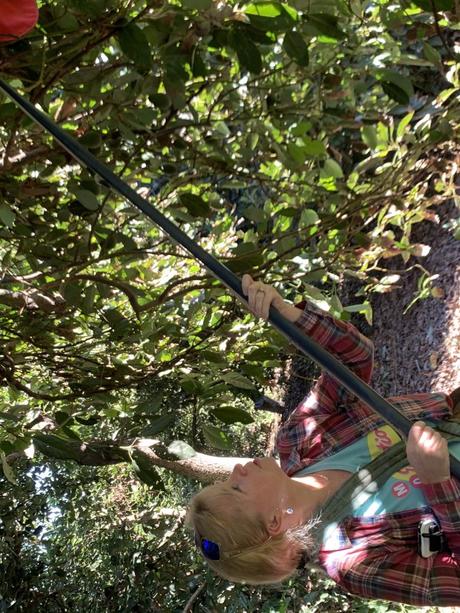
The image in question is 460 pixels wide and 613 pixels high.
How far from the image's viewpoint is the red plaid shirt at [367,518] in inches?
42.7

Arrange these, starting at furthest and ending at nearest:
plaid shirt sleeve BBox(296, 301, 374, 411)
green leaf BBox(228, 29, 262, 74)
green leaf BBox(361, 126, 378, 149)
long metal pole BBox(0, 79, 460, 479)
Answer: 1. green leaf BBox(361, 126, 378, 149)
2. plaid shirt sleeve BBox(296, 301, 374, 411)
3. green leaf BBox(228, 29, 262, 74)
4. long metal pole BBox(0, 79, 460, 479)

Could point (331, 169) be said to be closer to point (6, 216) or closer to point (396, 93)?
point (396, 93)

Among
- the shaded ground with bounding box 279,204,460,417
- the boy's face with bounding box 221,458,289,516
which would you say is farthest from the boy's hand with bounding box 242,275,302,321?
the shaded ground with bounding box 279,204,460,417

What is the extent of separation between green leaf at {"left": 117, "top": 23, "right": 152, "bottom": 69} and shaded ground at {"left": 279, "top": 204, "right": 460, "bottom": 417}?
2237 mm

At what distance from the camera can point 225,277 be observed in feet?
3.07

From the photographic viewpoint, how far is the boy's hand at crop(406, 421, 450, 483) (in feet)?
2.85

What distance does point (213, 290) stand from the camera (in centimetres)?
166

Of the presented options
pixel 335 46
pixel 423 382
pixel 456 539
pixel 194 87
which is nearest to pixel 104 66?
pixel 194 87

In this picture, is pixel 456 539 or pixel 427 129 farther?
pixel 427 129

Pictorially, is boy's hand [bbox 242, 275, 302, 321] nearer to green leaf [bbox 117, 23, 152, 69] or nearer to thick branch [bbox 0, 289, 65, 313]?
green leaf [bbox 117, 23, 152, 69]

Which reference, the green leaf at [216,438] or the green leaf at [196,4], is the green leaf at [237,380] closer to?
the green leaf at [216,438]

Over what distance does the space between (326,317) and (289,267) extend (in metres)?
0.55

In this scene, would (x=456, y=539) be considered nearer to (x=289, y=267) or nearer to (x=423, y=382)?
(x=289, y=267)

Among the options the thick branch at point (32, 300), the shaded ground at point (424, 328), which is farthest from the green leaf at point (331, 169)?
the shaded ground at point (424, 328)
